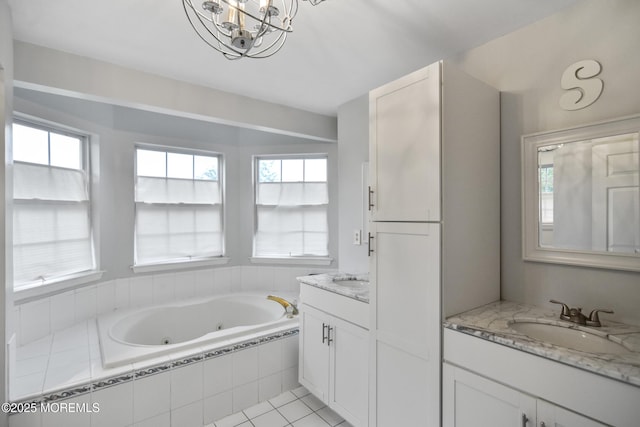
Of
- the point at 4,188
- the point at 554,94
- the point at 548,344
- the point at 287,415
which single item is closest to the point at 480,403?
the point at 548,344

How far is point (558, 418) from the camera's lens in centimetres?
107

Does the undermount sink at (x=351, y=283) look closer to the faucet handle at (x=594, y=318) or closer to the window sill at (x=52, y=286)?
the faucet handle at (x=594, y=318)

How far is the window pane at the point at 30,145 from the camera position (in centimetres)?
222

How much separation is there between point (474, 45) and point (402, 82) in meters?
0.70

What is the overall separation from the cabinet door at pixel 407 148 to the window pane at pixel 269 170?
2107 millimetres

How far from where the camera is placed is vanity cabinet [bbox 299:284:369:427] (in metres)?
1.84

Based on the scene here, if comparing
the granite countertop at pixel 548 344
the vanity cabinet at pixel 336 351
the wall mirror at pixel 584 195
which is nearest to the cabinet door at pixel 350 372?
the vanity cabinet at pixel 336 351

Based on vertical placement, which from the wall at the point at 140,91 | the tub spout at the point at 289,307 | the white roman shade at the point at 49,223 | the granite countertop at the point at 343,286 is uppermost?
the wall at the point at 140,91

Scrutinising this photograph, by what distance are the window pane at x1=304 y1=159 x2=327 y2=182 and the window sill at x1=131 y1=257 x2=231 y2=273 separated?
1381 millimetres

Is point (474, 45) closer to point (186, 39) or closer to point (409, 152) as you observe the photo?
point (409, 152)

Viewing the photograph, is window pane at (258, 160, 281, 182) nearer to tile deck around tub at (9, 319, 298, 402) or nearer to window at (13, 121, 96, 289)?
window at (13, 121, 96, 289)

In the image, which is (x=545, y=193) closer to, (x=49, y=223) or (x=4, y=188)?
(x=4, y=188)

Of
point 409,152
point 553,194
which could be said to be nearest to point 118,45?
point 409,152

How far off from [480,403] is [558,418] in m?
0.27
